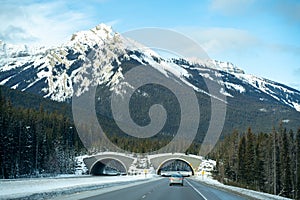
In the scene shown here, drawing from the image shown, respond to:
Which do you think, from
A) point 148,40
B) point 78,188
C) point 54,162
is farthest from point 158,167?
point 78,188

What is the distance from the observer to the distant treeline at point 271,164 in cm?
8388

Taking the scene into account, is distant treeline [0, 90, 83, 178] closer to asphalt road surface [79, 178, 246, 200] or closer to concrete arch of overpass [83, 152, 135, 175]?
concrete arch of overpass [83, 152, 135, 175]

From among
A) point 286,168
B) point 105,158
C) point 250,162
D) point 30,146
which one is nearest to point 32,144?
point 30,146

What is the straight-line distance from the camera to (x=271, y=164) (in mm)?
96812

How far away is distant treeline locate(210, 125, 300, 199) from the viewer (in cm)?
8388

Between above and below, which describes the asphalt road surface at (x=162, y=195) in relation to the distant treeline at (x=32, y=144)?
below

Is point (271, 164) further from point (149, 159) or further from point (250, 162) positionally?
point (149, 159)

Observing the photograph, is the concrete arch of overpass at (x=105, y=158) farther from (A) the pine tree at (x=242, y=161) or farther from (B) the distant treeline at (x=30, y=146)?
(A) the pine tree at (x=242, y=161)

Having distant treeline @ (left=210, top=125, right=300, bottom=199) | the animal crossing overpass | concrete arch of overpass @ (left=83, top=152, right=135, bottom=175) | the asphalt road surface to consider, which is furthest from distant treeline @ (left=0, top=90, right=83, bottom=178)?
the asphalt road surface

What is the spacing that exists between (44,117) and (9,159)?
37624 mm

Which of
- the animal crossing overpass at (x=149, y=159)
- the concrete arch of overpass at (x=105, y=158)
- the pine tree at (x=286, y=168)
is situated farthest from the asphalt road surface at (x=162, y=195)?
the animal crossing overpass at (x=149, y=159)

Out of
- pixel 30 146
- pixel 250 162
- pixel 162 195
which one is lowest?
pixel 162 195

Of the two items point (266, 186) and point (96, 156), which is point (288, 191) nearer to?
point (266, 186)

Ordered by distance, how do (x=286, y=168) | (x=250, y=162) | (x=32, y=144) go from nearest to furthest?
(x=286, y=168) < (x=250, y=162) < (x=32, y=144)
